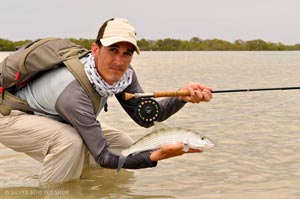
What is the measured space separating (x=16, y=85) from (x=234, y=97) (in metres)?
9.26

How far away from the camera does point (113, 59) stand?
4.80 m

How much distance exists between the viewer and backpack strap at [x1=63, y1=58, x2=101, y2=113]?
4.93 m

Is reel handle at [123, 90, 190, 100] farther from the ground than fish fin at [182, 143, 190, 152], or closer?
farther from the ground

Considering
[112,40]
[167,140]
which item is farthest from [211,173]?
[112,40]

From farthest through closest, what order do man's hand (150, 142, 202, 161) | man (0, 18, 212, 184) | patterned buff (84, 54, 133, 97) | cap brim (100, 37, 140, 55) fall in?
patterned buff (84, 54, 133, 97)
man (0, 18, 212, 184)
cap brim (100, 37, 140, 55)
man's hand (150, 142, 202, 161)

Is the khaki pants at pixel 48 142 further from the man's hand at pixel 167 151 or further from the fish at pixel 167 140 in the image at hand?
the man's hand at pixel 167 151

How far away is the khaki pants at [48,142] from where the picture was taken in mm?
5016

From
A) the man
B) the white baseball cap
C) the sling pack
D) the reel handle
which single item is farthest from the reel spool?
the white baseball cap

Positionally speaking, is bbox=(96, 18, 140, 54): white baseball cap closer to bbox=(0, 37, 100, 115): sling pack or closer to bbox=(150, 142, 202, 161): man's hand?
bbox=(0, 37, 100, 115): sling pack

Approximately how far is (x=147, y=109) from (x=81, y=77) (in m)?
0.83

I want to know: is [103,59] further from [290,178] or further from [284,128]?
[284,128]

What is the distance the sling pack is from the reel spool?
0.48m

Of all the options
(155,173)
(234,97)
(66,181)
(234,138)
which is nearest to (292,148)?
(234,138)

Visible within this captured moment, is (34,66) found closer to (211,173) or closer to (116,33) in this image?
(116,33)
